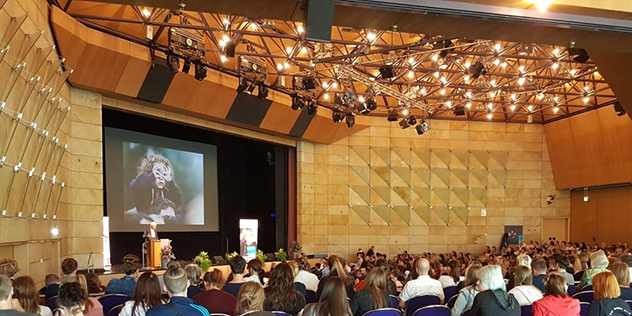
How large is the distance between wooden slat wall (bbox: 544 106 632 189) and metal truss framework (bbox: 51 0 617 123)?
1.80 ft

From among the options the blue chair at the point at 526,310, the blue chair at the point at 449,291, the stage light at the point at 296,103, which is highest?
the stage light at the point at 296,103

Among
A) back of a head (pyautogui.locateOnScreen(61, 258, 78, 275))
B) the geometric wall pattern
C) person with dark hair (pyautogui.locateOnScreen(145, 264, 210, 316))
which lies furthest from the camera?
the geometric wall pattern

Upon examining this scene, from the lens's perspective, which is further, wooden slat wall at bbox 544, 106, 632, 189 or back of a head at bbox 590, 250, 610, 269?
wooden slat wall at bbox 544, 106, 632, 189

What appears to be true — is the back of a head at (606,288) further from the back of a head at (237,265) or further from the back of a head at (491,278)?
the back of a head at (237,265)

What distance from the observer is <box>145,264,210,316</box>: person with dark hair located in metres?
4.05

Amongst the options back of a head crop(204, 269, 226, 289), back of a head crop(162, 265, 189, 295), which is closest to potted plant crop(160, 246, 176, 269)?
back of a head crop(204, 269, 226, 289)

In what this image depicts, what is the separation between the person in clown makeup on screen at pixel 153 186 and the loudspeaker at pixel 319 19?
505 inches

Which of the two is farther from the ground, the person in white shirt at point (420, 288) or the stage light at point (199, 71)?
the stage light at point (199, 71)

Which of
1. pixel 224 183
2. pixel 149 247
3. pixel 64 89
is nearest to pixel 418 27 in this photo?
pixel 64 89

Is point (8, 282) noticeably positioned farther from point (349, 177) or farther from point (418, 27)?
point (349, 177)

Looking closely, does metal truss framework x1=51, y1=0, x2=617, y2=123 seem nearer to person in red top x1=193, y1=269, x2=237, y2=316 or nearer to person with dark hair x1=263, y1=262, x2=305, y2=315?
person with dark hair x1=263, y1=262, x2=305, y2=315

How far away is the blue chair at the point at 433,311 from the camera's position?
5340 mm

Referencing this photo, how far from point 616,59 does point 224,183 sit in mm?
14002

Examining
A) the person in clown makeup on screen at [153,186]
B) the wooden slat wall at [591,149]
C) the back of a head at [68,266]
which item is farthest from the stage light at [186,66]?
the wooden slat wall at [591,149]
